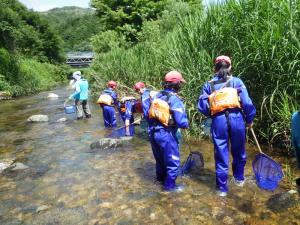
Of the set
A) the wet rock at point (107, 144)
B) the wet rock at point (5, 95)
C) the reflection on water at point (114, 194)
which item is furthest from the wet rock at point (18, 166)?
the wet rock at point (5, 95)

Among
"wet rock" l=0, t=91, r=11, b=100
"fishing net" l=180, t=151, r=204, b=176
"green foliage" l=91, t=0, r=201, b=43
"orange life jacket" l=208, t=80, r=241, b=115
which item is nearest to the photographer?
"orange life jacket" l=208, t=80, r=241, b=115

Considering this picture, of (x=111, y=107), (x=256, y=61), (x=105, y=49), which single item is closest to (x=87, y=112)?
(x=111, y=107)

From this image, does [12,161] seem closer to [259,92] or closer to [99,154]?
[99,154]

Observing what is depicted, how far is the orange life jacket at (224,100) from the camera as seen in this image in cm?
472

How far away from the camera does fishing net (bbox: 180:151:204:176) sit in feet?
19.8

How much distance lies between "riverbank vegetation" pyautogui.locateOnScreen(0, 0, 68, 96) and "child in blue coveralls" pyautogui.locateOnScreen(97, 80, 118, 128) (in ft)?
54.6

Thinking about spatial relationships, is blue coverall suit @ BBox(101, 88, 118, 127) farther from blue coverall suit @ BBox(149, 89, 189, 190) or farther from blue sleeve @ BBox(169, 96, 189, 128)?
blue sleeve @ BBox(169, 96, 189, 128)

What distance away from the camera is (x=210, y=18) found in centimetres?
767

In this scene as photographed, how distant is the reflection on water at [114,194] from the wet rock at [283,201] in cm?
3

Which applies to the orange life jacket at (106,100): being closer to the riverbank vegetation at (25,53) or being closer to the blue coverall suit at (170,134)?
the blue coverall suit at (170,134)

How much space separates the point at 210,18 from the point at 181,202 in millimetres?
4258

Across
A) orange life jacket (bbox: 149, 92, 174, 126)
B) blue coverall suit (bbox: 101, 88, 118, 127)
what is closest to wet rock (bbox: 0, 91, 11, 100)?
blue coverall suit (bbox: 101, 88, 118, 127)

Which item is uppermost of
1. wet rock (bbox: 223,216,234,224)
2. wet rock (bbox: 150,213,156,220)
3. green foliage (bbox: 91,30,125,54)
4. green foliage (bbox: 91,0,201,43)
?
green foliage (bbox: 91,0,201,43)

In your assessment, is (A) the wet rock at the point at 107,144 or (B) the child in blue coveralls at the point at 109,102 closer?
(A) the wet rock at the point at 107,144
